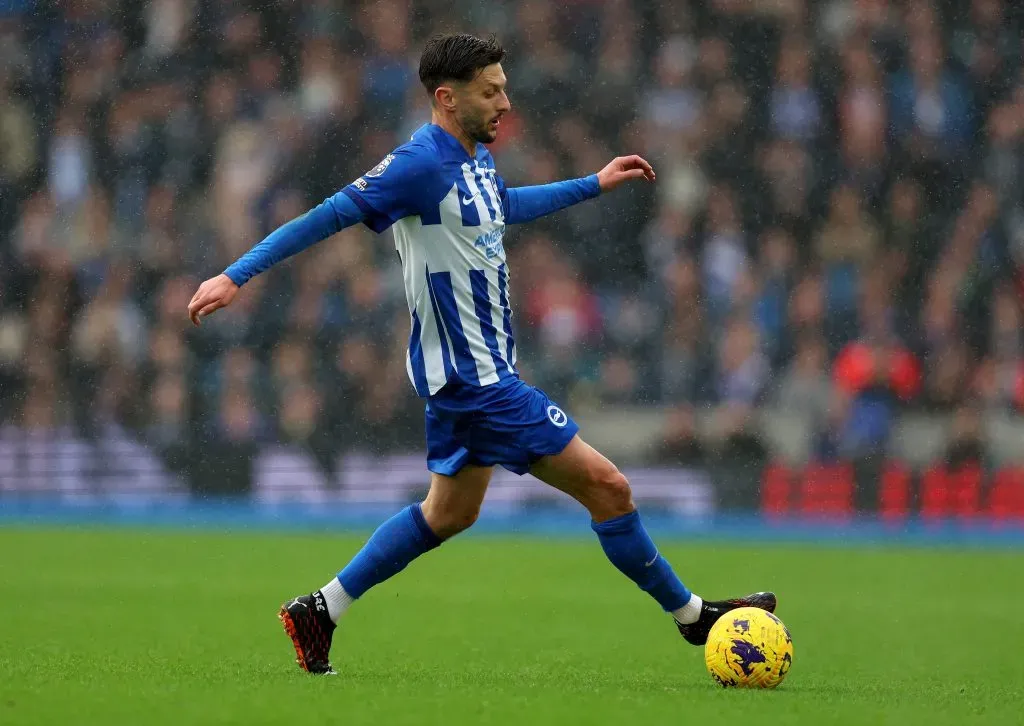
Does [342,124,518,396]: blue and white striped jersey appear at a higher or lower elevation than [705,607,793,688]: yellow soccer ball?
higher

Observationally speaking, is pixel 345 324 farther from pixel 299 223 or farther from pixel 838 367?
pixel 299 223

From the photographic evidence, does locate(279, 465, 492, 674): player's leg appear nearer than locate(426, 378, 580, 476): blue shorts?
No

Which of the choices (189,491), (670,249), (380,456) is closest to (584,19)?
(670,249)

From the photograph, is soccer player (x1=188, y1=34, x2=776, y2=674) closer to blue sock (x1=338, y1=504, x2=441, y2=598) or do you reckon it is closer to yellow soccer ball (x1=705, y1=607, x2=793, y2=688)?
blue sock (x1=338, y1=504, x2=441, y2=598)

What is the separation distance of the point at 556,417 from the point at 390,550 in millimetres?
795

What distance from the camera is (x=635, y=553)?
222 inches

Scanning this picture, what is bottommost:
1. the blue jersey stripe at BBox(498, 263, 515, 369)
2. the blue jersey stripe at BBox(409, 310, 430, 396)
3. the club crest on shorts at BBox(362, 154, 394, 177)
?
the blue jersey stripe at BBox(409, 310, 430, 396)

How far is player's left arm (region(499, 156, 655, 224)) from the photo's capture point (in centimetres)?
602

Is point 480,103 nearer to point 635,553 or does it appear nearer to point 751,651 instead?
point 635,553

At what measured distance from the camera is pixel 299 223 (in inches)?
205

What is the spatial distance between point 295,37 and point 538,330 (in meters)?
4.53

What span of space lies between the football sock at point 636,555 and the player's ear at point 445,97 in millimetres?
1562

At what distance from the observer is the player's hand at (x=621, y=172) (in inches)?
242

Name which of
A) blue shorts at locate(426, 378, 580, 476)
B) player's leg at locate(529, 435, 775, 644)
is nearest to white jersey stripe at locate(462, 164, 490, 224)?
blue shorts at locate(426, 378, 580, 476)
